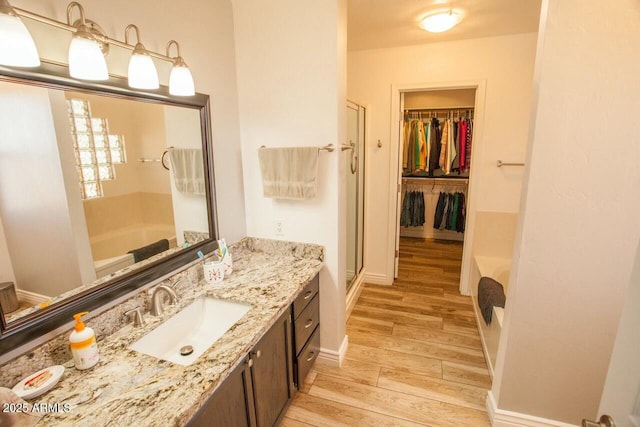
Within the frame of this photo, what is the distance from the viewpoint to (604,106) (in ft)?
4.30

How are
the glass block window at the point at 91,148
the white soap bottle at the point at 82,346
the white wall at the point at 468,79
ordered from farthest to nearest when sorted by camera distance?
the white wall at the point at 468,79, the glass block window at the point at 91,148, the white soap bottle at the point at 82,346

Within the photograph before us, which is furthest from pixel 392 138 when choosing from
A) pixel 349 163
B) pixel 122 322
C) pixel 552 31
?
pixel 122 322

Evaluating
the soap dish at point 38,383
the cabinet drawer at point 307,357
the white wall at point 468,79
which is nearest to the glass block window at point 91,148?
the soap dish at point 38,383

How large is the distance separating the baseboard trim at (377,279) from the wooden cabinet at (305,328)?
1.55 meters

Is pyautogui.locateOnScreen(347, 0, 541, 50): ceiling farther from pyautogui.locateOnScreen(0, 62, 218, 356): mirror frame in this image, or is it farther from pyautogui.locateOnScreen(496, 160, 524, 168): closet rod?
pyautogui.locateOnScreen(0, 62, 218, 356): mirror frame

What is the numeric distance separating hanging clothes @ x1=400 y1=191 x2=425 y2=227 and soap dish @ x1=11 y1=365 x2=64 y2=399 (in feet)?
15.3

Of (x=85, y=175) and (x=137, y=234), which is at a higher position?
(x=85, y=175)

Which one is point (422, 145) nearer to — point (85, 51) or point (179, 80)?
point (179, 80)

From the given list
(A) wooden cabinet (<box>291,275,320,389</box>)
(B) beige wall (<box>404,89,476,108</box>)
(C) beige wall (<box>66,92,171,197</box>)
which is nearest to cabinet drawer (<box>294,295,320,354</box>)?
(A) wooden cabinet (<box>291,275,320,389</box>)

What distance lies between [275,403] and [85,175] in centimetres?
139

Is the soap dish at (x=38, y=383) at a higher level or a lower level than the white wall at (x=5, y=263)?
lower

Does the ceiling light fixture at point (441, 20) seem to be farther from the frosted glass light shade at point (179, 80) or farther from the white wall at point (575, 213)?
the frosted glass light shade at point (179, 80)

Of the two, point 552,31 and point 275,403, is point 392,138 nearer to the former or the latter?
point 552,31

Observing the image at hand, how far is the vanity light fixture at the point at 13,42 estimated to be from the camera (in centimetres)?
83
